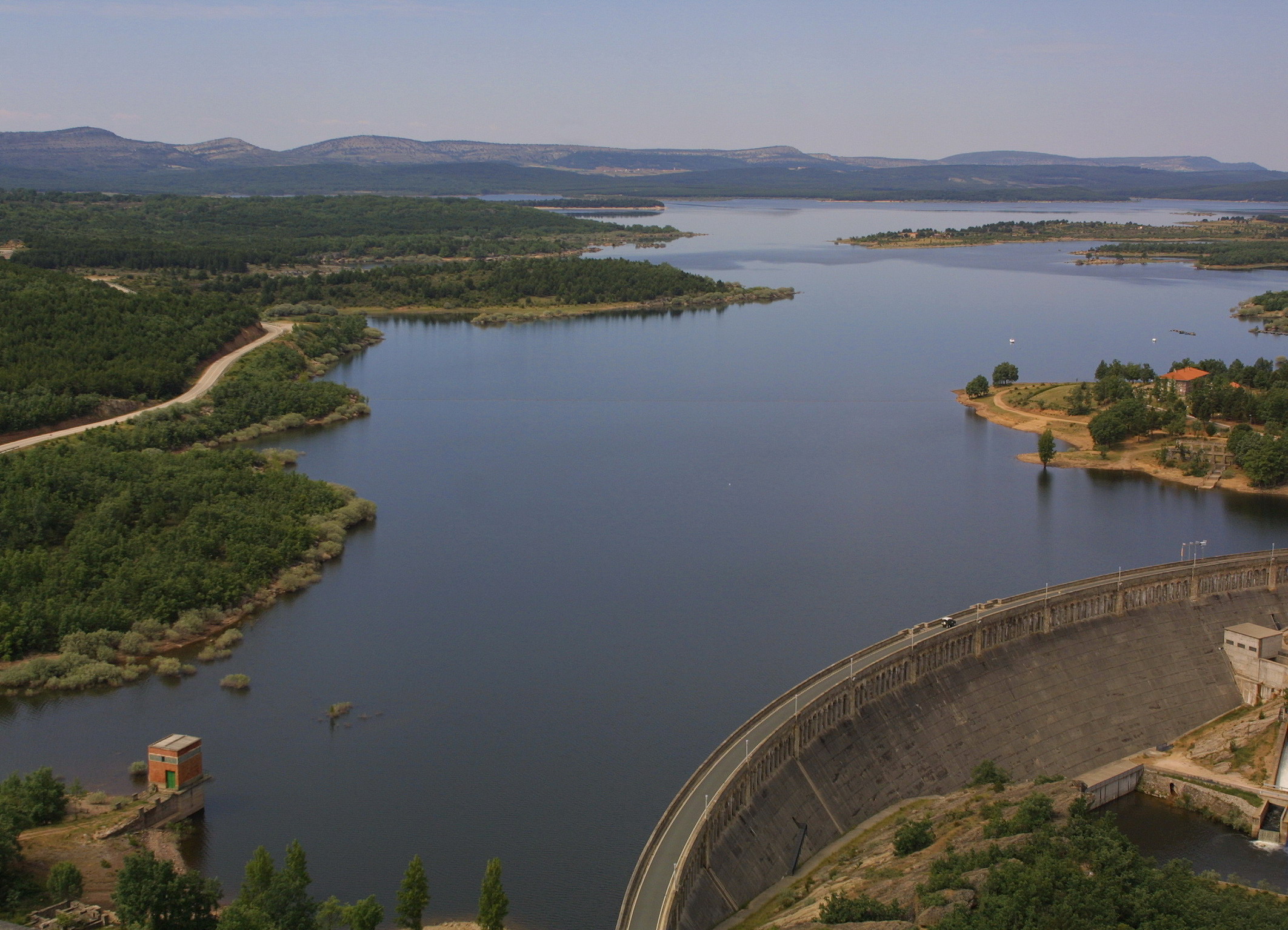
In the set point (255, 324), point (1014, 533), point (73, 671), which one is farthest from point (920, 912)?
point (255, 324)

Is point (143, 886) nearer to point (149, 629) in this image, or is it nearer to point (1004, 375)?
point (149, 629)

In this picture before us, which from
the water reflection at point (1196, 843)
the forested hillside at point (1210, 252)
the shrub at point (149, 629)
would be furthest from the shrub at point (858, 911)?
the forested hillside at point (1210, 252)

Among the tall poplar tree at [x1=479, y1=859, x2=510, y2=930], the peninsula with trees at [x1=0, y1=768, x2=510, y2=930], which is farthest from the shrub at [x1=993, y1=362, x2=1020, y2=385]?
the tall poplar tree at [x1=479, y1=859, x2=510, y2=930]

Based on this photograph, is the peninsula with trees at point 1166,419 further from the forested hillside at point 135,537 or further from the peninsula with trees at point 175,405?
the peninsula with trees at point 175,405

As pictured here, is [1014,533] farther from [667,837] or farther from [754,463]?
[667,837]

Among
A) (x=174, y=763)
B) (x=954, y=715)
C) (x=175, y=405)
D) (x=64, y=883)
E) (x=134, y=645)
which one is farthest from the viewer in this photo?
(x=175, y=405)

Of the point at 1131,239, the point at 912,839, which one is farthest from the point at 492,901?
the point at 1131,239

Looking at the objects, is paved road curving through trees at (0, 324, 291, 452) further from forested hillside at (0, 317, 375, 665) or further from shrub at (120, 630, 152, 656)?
shrub at (120, 630, 152, 656)
